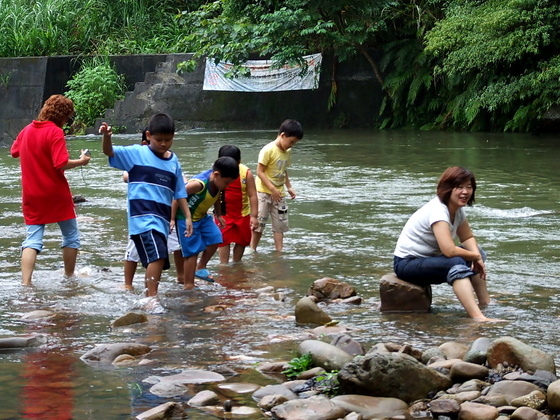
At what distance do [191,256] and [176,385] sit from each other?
8.80 ft

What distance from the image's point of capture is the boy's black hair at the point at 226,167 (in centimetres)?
743

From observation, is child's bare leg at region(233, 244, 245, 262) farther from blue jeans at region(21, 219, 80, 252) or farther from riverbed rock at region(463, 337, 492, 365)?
riverbed rock at region(463, 337, 492, 365)

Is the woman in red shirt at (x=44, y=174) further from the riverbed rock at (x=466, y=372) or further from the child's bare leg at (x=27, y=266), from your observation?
the riverbed rock at (x=466, y=372)

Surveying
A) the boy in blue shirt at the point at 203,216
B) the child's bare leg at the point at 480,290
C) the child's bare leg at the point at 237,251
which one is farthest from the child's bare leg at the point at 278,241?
the child's bare leg at the point at 480,290

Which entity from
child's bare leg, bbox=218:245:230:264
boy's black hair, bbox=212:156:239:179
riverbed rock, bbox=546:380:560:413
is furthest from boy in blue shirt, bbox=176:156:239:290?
riverbed rock, bbox=546:380:560:413

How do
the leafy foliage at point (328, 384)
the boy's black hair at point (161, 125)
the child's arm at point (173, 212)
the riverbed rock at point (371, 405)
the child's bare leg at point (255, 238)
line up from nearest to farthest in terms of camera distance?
the riverbed rock at point (371, 405)
the leafy foliage at point (328, 384)
the boy's black hair at point (161, 125)
the child's arm at point (173, 212)
the child's bare leg at point (255, 238)

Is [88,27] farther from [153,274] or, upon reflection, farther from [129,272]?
[153,274]

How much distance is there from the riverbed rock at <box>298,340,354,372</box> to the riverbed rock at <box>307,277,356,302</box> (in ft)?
5.32

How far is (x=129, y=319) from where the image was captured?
→ 20.5ft

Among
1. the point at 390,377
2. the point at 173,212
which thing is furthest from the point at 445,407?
the point at 173,212

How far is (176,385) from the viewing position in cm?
481

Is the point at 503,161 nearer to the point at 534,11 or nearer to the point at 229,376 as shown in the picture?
the point at 534,11

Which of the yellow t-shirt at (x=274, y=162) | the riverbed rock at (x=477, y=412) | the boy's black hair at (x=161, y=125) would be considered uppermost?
the boy's black hair at (x=161, y=125)

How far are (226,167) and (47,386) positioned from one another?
9.63 feet
